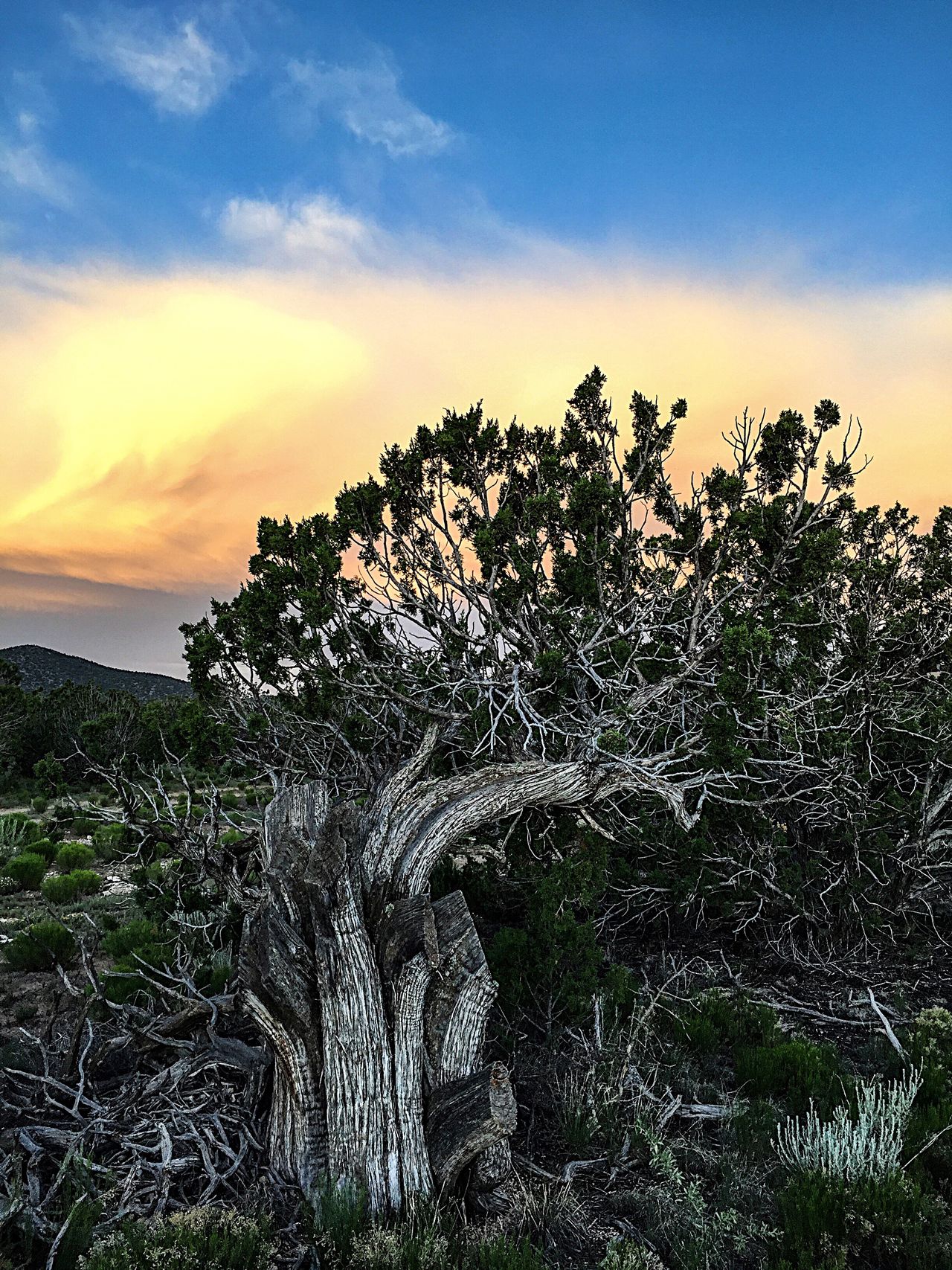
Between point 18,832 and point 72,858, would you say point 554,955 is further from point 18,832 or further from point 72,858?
point 18,832

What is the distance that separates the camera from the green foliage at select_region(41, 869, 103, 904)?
1008 centimetres

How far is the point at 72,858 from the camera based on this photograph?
12.1 m

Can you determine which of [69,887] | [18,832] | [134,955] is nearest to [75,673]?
[18,832]

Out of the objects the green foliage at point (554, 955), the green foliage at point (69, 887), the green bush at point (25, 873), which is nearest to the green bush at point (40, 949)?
the green foliage at point (69, 887)

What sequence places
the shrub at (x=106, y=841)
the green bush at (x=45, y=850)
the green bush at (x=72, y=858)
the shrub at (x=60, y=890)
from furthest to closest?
the shrub at (x=106, y=841) < the green bush at (x=45, y=850) < the green bush at (x=72, y=858) < the shrub at (x=60, y=890)

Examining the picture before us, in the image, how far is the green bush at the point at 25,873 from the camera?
35.3 feet

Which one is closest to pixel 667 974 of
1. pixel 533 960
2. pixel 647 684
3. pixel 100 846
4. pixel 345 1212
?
pixel 533 960

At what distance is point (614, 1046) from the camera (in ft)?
15.9

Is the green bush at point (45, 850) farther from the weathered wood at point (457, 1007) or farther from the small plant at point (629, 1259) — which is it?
the small plant at point (629, 1259)

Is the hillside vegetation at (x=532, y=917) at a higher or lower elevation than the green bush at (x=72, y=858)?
higher

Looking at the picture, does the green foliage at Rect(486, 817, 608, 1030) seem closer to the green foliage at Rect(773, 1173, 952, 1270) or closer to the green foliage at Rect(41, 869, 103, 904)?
the green foliage at Rect(773, 1173, 952, 1270)

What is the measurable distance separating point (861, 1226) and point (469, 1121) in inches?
68.4

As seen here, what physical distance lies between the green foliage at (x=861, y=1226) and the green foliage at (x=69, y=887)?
927cm

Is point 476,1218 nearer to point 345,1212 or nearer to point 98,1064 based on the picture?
point 345,1212
